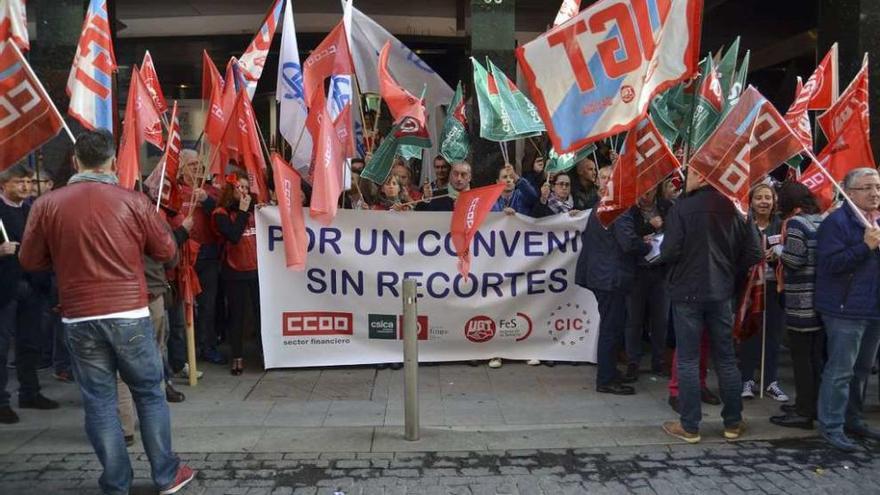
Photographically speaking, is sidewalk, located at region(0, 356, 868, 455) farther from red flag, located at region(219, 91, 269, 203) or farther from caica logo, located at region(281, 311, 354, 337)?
red flag, located at region(219, 91, 269, 203)

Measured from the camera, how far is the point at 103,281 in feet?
12.5

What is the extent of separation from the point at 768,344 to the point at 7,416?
5.96 metres

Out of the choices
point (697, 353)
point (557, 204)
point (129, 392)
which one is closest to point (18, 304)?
point (129, 392)

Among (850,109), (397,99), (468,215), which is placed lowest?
(468,215)

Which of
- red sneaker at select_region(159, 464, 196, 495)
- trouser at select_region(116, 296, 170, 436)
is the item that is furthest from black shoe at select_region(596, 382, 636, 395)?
trouser at select_region(116, 296, 170, 436)

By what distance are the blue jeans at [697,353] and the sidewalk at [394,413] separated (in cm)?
27

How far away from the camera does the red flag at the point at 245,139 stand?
6031mm

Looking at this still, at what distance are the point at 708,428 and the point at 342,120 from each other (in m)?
3.92

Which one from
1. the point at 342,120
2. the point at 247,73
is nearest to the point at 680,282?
the point at 342,120

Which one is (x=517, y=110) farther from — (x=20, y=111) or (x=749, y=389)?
(x=20, y=111)

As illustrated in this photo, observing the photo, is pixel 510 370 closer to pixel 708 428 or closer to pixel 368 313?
pixel 368 313

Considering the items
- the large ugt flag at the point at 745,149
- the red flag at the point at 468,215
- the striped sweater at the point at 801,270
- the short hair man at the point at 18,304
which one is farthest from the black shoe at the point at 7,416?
the striped sweater at the point at 801,270

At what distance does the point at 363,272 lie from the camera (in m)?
6.83

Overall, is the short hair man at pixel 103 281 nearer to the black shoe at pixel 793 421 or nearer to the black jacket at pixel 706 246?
the black jacket at pixel 706 246
